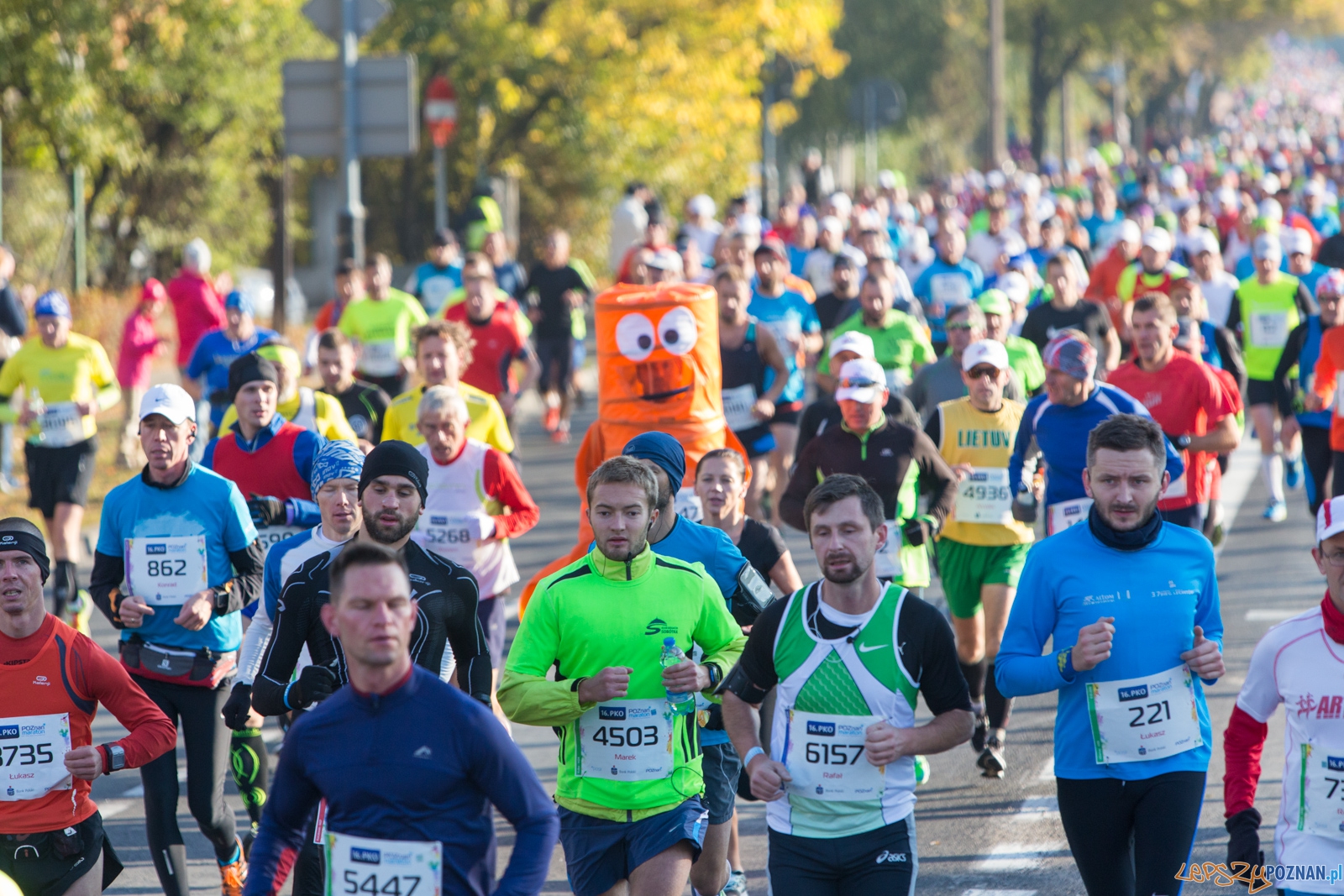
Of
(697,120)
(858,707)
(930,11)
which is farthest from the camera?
(930,11)

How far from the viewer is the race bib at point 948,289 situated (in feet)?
50.0

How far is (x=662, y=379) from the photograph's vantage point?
8.70m

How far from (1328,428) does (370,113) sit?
853cm

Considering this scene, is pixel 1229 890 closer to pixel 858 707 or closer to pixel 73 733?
pixel 858 707

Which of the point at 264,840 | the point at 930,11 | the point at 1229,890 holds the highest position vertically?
the point at 930,11

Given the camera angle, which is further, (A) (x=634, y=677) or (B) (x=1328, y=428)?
(B) (x=1328, y=428)

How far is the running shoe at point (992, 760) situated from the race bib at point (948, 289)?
25.2ft

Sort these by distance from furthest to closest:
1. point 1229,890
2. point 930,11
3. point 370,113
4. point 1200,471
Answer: point 930,11
point 370,113
point 1200,471
point 1229,890

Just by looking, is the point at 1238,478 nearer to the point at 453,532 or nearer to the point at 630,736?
the point at 453,532

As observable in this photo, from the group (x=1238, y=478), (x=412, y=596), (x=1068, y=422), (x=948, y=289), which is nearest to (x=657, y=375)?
(x=1068, y=422)

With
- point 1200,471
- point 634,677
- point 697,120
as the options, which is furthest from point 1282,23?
point 634,677

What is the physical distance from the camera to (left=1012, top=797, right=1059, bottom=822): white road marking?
7352mm

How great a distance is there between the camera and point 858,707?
4.82m

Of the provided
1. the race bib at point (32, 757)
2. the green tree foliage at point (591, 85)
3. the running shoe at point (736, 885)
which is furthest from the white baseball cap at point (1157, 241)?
the green tree foliage at point (591, 85)
